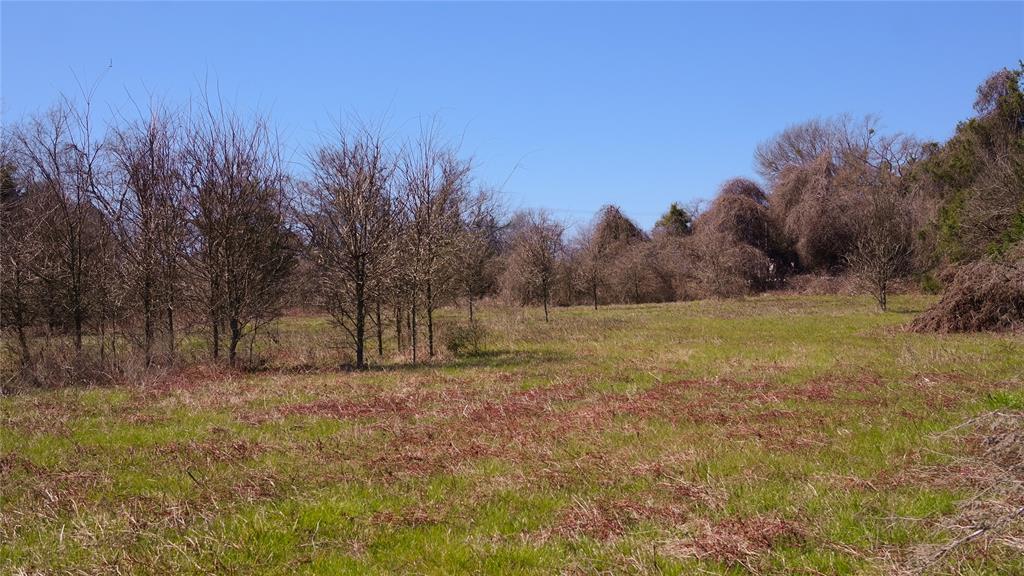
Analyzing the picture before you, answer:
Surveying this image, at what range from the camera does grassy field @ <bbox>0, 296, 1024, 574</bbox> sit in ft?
13.5

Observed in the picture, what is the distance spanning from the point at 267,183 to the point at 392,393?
6.95 meters

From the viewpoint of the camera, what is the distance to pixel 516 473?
5.81m

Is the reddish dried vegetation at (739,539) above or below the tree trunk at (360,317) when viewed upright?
below

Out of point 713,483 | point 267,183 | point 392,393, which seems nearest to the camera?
point 713,483

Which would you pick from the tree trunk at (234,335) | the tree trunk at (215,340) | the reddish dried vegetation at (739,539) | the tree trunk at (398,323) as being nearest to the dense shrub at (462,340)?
the tree trunk at (398,323)

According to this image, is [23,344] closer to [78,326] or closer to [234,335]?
[78,326]

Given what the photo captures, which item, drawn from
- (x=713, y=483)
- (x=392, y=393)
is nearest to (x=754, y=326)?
(x=392, y=393)

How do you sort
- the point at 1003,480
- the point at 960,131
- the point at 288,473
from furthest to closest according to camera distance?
the point at 960,131 < the point at 288,473 < the point at 1003,480

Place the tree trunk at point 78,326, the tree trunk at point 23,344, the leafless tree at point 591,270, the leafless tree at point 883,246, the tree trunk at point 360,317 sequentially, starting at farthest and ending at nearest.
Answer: the leafless tree at point 591,270 → the leafless tree at point 883,246 → the tree trunk at point 360,317 → the tree trunk at point 78,326 → the tree trunk at point 23,344

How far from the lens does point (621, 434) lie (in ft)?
23.7

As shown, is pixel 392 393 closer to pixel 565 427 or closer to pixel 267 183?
pixel 565 427

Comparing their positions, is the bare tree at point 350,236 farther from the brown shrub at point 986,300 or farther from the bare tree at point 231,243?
the brown shrub at point 986,300

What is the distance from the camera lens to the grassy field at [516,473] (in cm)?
412

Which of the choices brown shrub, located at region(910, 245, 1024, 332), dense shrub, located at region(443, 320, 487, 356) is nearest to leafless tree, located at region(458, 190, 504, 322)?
dense shrub, located at region(443, 320, 487, 356)
